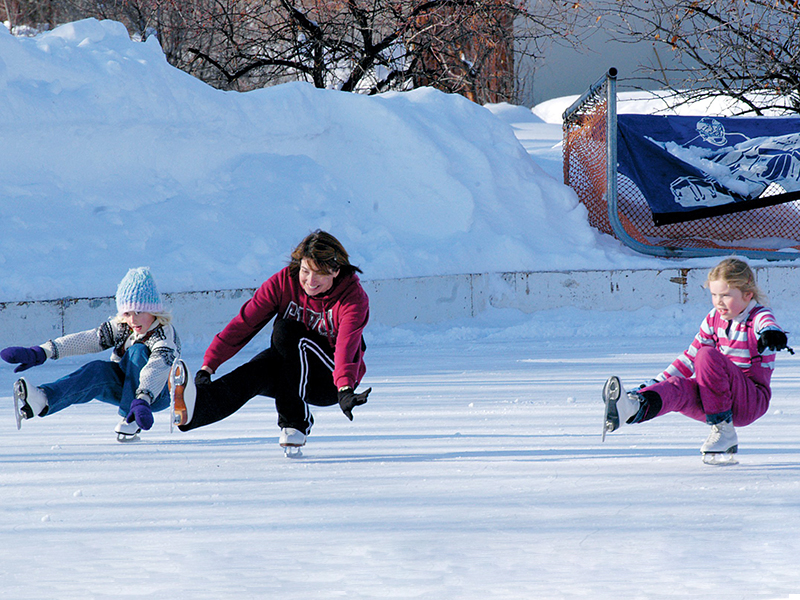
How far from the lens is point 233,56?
566 inches

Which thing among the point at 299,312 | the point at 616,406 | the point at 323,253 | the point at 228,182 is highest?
the point at 228,182

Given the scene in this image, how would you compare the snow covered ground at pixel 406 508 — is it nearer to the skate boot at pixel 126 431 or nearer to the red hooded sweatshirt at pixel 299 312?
the skate boot at pixel 126 431

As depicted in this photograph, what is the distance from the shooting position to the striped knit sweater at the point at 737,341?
3.29 metres

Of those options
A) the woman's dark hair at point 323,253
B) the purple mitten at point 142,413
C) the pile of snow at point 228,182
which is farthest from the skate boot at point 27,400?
the pile of snow at point 228,182

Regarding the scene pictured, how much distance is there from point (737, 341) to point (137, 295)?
2367 millimetres

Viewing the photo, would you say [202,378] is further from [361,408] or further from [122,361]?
[361,408]

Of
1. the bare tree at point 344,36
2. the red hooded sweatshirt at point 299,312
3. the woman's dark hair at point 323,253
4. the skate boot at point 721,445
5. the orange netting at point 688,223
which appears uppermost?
the bare tree at point 344,36

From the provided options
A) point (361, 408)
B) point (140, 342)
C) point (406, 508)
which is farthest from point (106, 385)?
point (406, 508)

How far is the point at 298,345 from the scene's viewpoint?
3494mm

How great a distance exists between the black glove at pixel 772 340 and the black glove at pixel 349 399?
4.52ft

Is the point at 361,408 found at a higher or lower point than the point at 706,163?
lower

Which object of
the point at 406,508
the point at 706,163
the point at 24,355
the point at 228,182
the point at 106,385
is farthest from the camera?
the point at 706,163

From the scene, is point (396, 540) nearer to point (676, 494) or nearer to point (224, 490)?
point (224, 490)

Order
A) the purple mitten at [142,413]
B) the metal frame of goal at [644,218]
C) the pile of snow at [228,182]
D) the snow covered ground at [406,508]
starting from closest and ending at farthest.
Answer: the snow covered ground at [406,508] < the purple mitten at [142,413] < the pile of snow at [228,182] < the metal frame of goal at [644,218]
